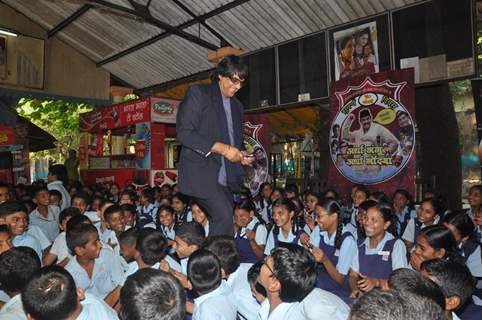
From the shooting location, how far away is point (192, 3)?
8.79 m

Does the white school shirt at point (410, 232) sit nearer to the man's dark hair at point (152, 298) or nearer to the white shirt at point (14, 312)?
the man's dark hair at point (152, 298)

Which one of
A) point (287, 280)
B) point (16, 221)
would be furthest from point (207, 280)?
point (16, 221)

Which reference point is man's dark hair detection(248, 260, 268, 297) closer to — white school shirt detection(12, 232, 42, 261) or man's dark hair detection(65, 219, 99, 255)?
man's dark hair detection(65, 219, 99, 255)

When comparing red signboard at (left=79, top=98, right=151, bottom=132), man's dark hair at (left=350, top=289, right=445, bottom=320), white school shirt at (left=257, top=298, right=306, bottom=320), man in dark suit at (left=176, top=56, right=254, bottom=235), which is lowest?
white school shirt at (left=257, top=298, right=306, bottom=320)

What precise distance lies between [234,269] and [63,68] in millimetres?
11829

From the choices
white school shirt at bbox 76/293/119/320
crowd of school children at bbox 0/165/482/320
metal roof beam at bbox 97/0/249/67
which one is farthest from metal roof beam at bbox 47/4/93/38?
white school shirt at bbox 76/293/119/320

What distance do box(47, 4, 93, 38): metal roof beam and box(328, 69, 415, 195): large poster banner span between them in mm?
6538

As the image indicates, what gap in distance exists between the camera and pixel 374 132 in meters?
6.61

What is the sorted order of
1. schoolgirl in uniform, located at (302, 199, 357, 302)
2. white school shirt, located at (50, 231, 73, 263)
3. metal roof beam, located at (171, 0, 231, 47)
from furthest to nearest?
1. metal roof beam, located at (171, 0, 231, 47)
2. white school shirt, located at (50, 231, 73, 263)
3. schoolgirl in uniform, located at (302, 199, 357, 302)

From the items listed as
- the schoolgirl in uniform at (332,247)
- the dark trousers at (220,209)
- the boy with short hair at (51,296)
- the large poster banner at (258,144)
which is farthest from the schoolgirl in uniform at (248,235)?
the large poster banner at (258,144)

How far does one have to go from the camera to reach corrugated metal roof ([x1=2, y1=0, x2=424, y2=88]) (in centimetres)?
764

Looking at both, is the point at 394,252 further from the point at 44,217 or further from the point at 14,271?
the point at 44,217

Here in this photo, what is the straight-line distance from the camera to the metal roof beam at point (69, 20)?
10618 mm

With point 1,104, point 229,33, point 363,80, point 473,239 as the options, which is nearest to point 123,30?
point 229,33
